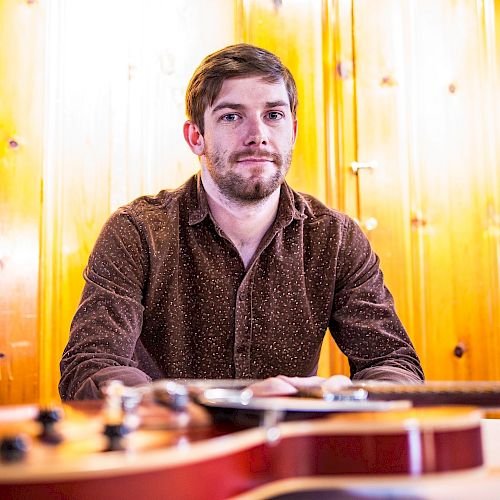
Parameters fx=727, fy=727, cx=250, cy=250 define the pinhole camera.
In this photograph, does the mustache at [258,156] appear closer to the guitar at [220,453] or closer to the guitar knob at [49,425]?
the guitar at [220,453]

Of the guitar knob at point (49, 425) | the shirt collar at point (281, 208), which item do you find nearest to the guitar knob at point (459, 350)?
the shirt collar at point (281, 208)

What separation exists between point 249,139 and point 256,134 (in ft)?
0.06

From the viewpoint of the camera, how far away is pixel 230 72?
5.68ft

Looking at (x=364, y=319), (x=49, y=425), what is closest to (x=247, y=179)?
(x=364, y=319)

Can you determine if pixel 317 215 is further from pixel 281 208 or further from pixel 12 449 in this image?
pixel 12 449

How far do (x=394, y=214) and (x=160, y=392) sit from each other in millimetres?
2012

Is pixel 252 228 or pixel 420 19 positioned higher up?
pixel 420 19

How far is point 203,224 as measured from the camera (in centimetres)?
171

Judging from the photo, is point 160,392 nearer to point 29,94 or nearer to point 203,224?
point 203,224

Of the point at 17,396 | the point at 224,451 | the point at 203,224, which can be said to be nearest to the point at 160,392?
the point at 224,451

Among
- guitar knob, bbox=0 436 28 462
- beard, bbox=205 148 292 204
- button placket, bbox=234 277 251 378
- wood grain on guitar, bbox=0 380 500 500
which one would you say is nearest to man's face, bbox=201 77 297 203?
beard, bbox=205 148 292 204

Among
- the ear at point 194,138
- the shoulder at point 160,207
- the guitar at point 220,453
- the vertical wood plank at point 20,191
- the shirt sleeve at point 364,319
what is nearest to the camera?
the guitar at point 220,453

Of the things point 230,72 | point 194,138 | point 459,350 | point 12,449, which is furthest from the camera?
point 459,350

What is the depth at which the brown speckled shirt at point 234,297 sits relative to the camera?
1606 mm
